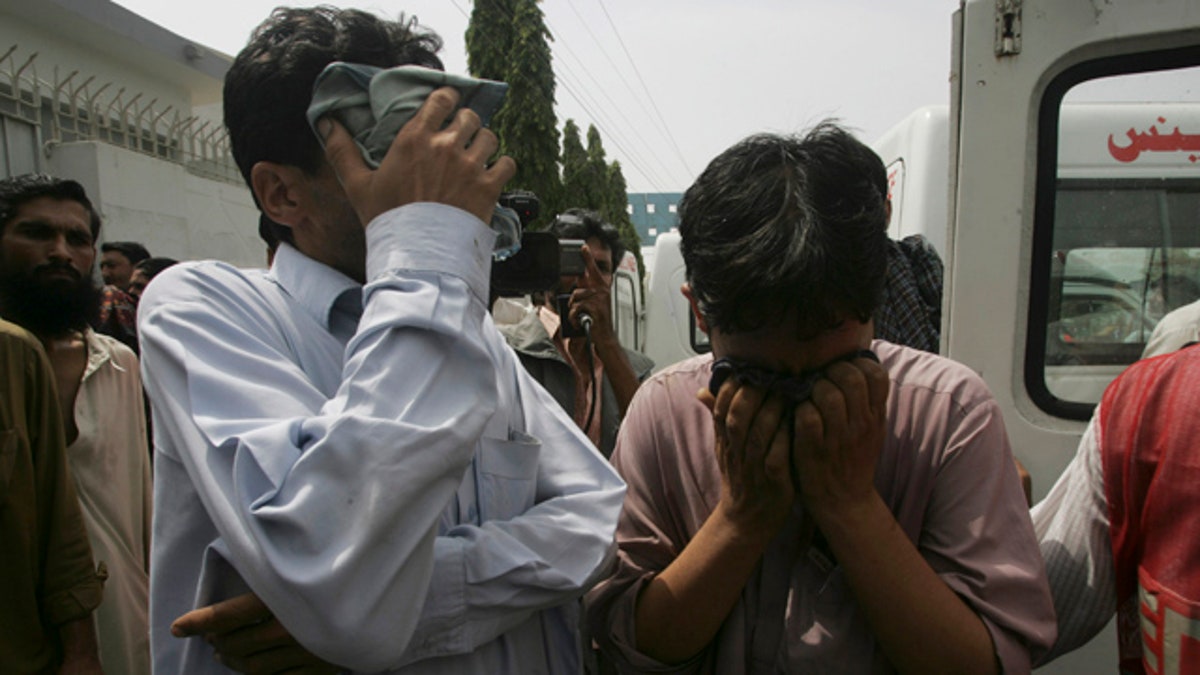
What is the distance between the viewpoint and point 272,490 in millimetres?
820

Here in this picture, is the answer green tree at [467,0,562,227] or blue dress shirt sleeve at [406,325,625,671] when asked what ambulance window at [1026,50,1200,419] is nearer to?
blue dress shirt sleeve at [406,325,625,671]

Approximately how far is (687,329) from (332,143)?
500cm

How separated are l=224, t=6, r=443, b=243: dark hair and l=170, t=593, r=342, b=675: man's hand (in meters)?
0.61

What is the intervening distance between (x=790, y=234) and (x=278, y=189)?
0.75 meters

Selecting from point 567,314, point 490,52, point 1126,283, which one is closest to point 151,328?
point 567,314

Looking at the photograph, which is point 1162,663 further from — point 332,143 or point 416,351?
point 332,143

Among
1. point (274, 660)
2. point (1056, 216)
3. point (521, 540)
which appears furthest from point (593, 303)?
point (274, 660)

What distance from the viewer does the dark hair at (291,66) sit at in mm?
1110

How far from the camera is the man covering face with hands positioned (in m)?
0.98

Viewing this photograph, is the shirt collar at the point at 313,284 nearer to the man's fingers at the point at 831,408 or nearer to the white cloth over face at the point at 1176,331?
the man's fingers at the point at 831,408

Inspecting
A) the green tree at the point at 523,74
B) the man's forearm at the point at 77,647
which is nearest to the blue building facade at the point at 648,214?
the green tree at the point at 523,74

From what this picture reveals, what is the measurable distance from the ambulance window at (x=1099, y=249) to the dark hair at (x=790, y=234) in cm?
Result: 89

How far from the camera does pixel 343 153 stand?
96 cm

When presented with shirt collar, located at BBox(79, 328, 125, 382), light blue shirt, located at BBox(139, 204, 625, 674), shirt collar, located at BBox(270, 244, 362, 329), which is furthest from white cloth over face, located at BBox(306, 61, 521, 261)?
shirt collar, located at BBox(79, 328, 125, 382)
